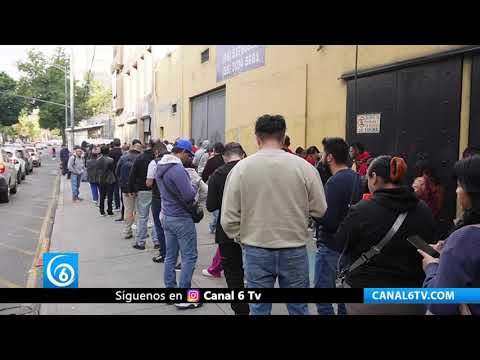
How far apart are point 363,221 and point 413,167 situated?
13.5 ft

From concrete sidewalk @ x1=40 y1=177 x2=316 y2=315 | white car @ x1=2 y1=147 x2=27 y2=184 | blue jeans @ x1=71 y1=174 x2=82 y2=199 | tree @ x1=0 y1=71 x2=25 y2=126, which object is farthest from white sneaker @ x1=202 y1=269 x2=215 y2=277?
white car @ x1=2 y1=147 x2=27 y2=184

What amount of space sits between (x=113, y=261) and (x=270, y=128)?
414 centimetres

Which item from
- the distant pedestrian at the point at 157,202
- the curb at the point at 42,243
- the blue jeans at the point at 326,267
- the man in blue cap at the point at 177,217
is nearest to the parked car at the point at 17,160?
the curb at the point at 42,243

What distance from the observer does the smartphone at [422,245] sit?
222 cm

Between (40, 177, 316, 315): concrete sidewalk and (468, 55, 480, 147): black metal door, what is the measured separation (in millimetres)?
2453

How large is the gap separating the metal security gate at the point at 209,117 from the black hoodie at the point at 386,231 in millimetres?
11421

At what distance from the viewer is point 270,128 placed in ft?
9.62

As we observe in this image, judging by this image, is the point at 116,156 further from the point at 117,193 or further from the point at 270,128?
the point at 270,128

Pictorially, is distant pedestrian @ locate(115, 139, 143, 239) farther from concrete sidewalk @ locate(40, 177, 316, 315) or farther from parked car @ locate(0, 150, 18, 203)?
parked car @ locate(0, 150, 18, 203)

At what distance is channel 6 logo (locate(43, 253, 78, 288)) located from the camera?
248cm
